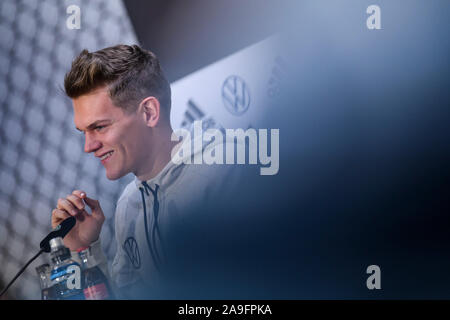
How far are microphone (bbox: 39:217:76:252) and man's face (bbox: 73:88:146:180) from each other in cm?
22

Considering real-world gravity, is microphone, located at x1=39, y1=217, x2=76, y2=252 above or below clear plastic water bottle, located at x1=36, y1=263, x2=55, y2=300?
above

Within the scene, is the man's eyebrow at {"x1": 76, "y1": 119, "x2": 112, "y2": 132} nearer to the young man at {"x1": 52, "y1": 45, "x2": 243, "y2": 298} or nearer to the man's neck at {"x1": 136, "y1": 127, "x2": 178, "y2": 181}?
the young man at {"x1": 52, "y1": 45, "x2": 243, "y2": 298}

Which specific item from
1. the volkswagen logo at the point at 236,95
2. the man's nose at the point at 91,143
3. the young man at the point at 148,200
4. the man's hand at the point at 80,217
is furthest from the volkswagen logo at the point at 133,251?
the volkswagen logo at the point at 236,95

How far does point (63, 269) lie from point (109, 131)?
0.54m

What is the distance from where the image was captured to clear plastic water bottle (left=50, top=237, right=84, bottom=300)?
173 cm

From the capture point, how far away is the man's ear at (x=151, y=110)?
1715mm

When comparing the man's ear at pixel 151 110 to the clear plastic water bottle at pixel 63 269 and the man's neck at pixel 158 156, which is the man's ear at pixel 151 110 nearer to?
the man's neck at pixel 158 156

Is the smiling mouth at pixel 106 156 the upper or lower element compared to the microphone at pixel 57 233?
upper

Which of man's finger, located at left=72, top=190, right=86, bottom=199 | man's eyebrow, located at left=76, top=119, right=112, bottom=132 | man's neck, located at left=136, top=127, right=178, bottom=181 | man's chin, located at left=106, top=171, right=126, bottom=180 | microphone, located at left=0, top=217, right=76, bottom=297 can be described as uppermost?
man's eyebrow, located at left=76, top=119, right=112, bottom=132

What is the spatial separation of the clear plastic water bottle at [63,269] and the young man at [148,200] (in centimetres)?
4

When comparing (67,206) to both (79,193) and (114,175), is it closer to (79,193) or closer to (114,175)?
(79,193)

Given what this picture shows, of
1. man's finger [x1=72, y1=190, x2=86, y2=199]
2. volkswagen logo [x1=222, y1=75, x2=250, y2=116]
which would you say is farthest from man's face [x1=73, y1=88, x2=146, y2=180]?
volkswagen logo [x1=222, y1=75, x2=250, y2=116]

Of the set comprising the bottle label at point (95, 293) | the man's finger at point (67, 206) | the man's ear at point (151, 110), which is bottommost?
the bottle label at point (95, 293)

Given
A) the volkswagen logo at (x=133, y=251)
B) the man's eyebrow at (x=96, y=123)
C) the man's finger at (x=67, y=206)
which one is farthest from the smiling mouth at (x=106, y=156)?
the volkswagen logo at (x=133, y=251)
